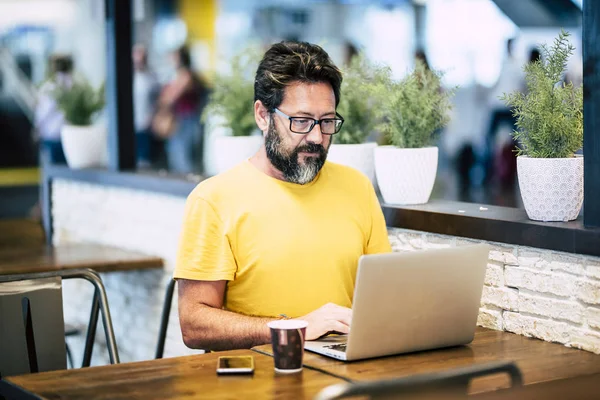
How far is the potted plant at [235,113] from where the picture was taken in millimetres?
4113

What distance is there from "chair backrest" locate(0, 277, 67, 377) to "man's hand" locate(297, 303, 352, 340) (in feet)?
2.74

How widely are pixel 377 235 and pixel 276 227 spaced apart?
0.35 m

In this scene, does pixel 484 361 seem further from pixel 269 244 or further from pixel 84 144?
pixel 84 144

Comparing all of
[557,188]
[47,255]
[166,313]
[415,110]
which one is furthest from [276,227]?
[47,255]

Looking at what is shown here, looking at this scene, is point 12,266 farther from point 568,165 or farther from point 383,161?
point 568,165

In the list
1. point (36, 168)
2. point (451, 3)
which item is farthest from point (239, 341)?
point (36, 168)

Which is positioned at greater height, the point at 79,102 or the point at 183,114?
the point at 79,102

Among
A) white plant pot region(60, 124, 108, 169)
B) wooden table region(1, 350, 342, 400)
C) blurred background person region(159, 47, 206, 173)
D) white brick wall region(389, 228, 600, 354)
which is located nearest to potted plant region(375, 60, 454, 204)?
white brick wall region(389, 228, 600, 354)

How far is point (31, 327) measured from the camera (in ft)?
9.48

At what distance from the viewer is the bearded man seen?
2.81 meters

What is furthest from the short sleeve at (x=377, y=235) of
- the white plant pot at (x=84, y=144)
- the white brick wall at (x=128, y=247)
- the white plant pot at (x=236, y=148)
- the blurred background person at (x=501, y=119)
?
the blurred background person at (x=501, y=119)

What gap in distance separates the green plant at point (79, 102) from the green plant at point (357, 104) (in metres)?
2.20

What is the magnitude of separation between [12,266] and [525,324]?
89.8 inches

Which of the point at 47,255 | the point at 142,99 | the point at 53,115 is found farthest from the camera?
the point at 142,99
